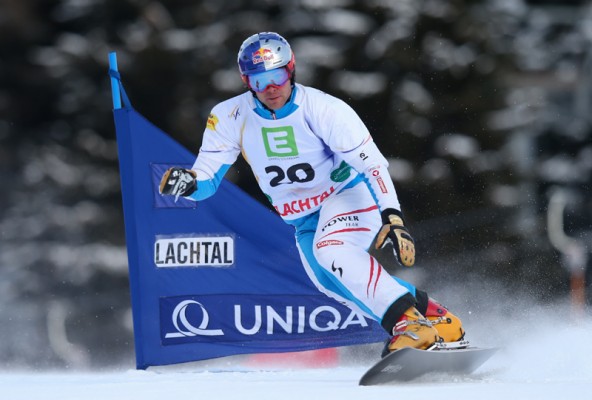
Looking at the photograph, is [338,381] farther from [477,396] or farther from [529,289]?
[529,289]

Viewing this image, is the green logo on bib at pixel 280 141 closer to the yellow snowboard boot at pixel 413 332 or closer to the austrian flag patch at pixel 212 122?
the austrian flag patch at pixel 212 122

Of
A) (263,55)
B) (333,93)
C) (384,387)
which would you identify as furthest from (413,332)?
(333,93)

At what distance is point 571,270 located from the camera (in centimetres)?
909

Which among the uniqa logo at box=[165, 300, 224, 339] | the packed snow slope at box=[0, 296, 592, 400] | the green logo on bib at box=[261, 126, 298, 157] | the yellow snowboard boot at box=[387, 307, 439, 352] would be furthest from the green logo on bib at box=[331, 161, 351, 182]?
the uniqa logo at box=[165, 300, 224, 339]

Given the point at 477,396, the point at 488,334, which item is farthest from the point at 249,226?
the point at 477,396

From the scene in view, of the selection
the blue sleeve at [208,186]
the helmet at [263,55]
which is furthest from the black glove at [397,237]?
the blue sleeve at [208,186]

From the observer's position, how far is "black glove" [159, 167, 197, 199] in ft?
17.1

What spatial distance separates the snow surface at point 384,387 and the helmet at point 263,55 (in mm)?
1226

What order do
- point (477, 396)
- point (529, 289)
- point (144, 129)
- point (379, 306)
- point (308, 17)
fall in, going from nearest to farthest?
point (477, 396) → point (379, 306) → point (144, 129) → point (308, 17) → point (529, 289)

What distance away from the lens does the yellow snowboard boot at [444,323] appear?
5.20 meters

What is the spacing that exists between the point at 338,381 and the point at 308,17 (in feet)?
12.6

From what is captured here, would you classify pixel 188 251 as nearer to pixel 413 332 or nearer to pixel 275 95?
pixel 275 95

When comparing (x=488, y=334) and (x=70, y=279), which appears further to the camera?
(x=70, y=279)

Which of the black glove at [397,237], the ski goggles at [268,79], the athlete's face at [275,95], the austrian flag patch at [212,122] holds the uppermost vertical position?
the ski goggles at [268,79]
